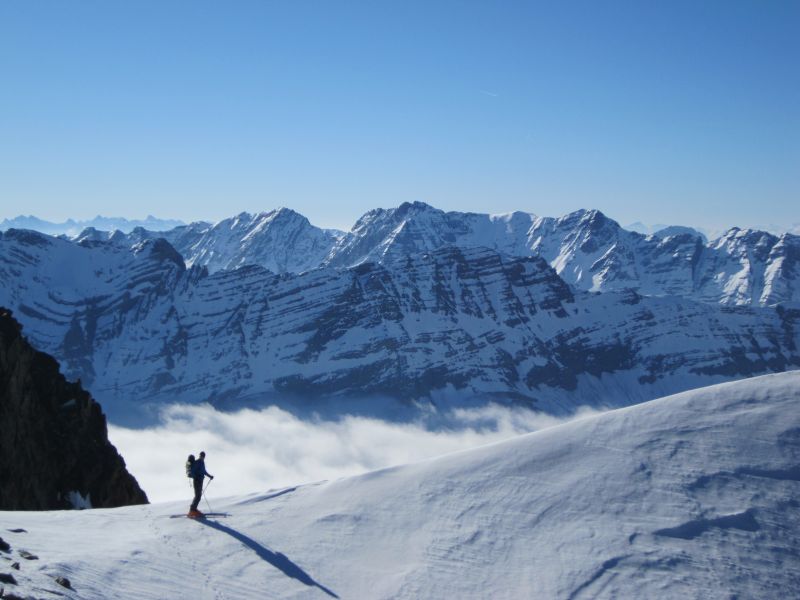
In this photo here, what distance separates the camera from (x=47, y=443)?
51.2 meters

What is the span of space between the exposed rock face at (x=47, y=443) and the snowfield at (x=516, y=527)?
20.6m

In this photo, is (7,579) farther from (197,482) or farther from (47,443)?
(47,443)

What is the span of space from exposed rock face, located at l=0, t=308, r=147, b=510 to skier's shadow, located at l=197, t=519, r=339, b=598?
2213 centimetres

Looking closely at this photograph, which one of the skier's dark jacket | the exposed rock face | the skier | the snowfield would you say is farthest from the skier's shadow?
the exposed rock face

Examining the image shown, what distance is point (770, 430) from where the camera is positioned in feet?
96.2

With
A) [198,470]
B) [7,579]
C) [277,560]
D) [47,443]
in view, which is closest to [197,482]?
[198,470]

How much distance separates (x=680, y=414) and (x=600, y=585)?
10.3 m

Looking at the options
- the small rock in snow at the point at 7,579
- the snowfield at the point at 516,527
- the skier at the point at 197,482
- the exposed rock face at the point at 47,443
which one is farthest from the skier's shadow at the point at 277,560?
the exposed rock face at the point at 47,443

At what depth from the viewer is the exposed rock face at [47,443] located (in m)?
46.0

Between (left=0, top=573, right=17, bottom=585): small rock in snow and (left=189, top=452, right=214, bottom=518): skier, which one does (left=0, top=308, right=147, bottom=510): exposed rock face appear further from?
(left=0, top=573, right=17, bottom=585): small rock in snow

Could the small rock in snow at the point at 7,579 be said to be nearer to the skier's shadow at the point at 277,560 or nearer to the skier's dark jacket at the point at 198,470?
the skier's shadow at the point at 277,560

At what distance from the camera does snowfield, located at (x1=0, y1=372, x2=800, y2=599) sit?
22.8 meters

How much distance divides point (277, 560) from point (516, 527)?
8.02 metres

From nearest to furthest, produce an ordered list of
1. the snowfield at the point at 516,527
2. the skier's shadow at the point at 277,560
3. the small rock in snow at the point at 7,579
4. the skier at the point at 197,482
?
the small rock in snow at the point at 7,579
the snowfield at the point at 516,527
the skier's shadow at the point at 277,560
the skier at the point at 197,482
